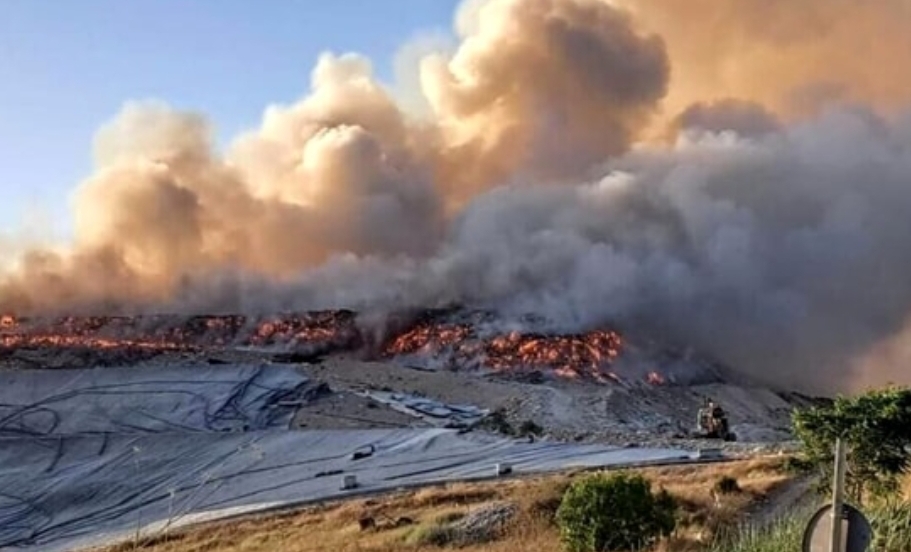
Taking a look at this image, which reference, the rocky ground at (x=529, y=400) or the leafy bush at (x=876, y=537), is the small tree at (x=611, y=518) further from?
the rocky ground at (x=529, y=400)

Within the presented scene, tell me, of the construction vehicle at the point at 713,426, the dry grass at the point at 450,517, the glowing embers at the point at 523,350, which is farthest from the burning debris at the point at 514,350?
the dry grass at the point at 450,517

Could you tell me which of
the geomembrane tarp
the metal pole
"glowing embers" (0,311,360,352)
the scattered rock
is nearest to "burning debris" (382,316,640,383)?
"glowing embers" (0,311,360,352)

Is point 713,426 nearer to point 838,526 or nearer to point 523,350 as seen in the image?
point 523,350

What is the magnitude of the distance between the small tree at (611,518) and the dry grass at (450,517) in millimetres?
411

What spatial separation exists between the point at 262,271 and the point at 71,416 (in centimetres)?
3131

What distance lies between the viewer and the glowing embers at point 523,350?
5900 cm

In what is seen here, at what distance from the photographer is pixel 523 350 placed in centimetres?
6172

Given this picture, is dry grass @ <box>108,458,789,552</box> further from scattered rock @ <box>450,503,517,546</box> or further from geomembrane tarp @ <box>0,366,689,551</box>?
geomembrane tarp @ <box>0,366,689,551</box>

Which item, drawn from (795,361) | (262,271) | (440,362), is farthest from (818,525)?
(262,271)

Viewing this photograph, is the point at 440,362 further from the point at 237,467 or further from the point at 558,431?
the point at 237,467

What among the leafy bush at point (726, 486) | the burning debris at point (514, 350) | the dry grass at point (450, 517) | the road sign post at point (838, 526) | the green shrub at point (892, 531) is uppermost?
the burning debris at point (514, 350)

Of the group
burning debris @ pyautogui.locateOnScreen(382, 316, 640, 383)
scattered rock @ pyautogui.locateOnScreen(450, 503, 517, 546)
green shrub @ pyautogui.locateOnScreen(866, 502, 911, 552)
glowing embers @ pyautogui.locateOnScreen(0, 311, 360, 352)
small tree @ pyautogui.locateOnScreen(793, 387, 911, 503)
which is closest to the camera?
green shrub @ pyautogui.locateOnScreen(866, 502, 911, 552)

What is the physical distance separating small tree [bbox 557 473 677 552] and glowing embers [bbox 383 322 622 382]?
40392 millimetres

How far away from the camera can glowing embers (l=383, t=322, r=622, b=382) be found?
59.0m
